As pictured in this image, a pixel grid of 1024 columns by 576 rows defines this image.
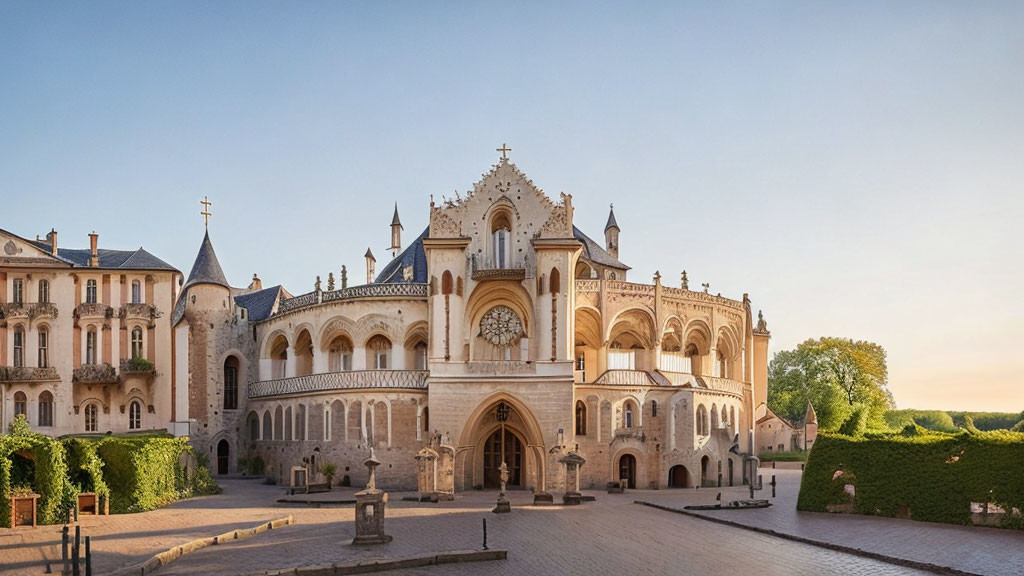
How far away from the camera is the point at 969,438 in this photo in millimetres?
30000

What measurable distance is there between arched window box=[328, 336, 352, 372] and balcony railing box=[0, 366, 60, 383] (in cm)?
1757

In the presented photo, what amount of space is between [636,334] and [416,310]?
12839 mm

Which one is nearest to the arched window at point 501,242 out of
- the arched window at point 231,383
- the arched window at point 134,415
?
the arched window at point 231,383

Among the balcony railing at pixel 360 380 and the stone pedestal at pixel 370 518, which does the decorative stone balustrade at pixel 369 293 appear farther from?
the stone pedestal at pixel 370 518

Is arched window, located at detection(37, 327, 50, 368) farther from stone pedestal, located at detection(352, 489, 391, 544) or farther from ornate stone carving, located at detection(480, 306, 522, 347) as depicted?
stone pedestal, located at detection(352, 489, 391, 544)

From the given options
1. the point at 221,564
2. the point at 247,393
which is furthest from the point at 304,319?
the point at 221,564

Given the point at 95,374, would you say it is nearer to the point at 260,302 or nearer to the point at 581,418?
the point at 260,302

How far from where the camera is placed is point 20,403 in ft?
175

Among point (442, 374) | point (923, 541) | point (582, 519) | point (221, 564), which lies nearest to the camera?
point (221, 564)

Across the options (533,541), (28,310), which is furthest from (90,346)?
(533,541)

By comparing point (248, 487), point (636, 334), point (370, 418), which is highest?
point (636, 334)

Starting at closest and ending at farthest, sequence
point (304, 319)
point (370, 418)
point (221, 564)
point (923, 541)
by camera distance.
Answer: point (221, 564)
point (923, 541)
point (370, 418)
point (304, 319)

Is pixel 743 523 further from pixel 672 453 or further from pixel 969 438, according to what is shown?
pixel 672 453

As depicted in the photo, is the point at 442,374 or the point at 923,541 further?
the point at 442,374
